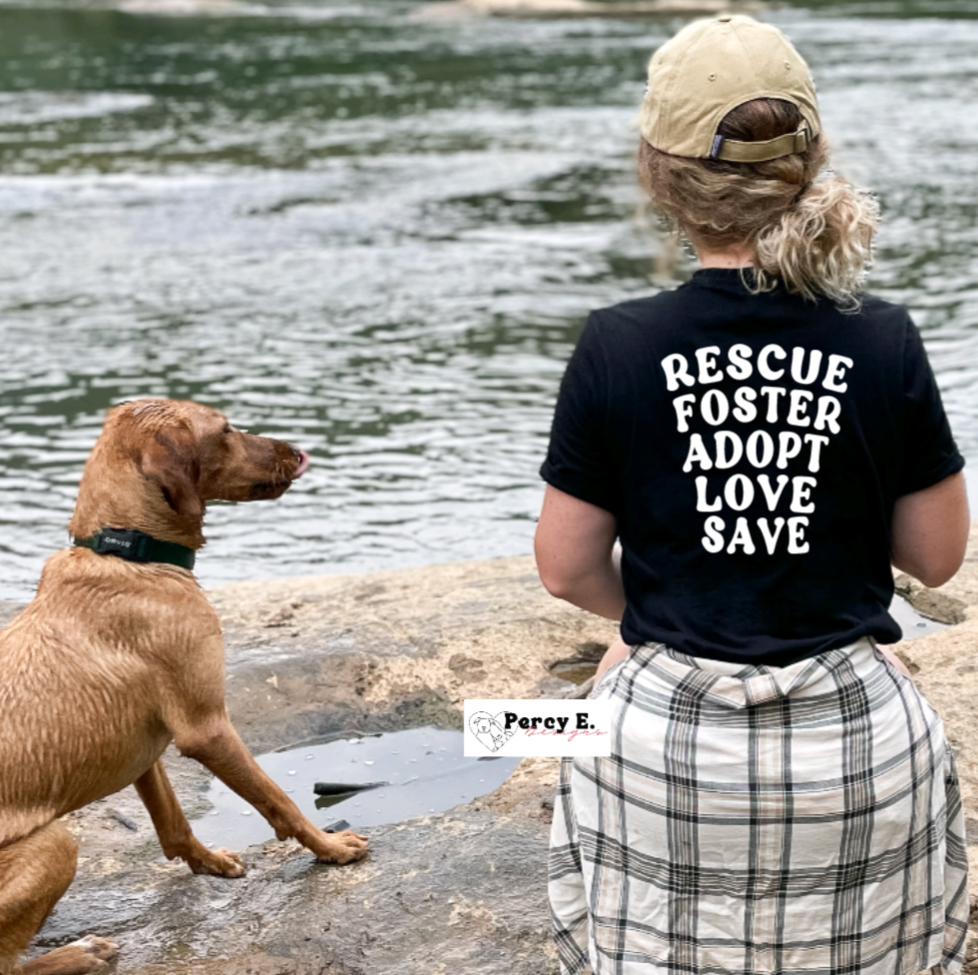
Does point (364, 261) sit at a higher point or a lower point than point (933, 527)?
lower

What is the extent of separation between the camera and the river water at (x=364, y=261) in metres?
8.19

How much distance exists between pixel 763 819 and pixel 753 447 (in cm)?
65

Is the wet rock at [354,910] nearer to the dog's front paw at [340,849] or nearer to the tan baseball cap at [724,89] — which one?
the dog's front paw at [340,849]

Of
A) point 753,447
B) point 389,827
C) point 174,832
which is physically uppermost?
point 753,447

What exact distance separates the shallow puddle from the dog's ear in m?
1.22

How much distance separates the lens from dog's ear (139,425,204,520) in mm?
3796

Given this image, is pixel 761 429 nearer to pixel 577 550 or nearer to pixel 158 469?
pixel 577 550

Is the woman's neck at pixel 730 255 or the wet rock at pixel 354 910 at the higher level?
the woman's neck at pixel 730 255

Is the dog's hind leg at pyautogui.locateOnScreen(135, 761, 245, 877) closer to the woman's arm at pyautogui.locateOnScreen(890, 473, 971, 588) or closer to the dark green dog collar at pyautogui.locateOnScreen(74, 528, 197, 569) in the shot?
the dark green dog collar at pyautogui.locateOnScreen(74, 528, 197, 569)

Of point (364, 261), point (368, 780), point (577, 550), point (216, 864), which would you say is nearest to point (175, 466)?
point (216, 864)

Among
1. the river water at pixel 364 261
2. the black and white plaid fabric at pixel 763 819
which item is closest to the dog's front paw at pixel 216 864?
the black and white plaid fabric at pixel 763 819

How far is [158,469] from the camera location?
379 cm

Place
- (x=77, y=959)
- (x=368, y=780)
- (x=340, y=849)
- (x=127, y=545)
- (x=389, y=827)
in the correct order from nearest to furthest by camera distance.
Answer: (x=77, y=959) → (x=127, y=545) → (x=340, y=849) → (x=389, y=827) → (x=368, y=780)
